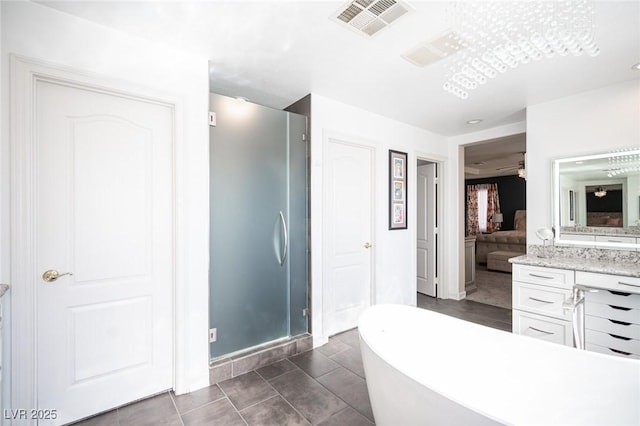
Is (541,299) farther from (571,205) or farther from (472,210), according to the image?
(472,210)

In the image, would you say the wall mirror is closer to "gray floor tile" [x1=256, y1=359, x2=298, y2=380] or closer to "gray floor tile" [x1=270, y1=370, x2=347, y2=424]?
"gray floor tile" [x1=270, y1=370, x2=347, y2=424]

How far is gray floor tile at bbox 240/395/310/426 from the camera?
1.80m

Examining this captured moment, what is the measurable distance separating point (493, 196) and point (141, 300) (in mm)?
9524

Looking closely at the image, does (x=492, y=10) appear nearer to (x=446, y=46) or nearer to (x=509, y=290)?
(x=446, y=46)

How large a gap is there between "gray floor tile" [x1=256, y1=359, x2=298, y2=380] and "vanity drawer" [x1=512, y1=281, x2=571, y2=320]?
220 cm

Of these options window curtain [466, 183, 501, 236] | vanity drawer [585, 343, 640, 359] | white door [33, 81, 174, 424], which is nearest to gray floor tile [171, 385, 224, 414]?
white door [33, 81, 174, 424]

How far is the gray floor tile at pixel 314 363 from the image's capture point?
2.41 meters

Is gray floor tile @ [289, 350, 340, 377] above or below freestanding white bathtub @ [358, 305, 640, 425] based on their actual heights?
below

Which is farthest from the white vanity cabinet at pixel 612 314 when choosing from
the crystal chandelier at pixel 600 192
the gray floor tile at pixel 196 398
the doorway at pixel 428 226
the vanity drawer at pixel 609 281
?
the gray floor tile at pixel 196 398

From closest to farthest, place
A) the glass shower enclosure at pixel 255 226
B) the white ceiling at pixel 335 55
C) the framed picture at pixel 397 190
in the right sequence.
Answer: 1. the white ceiling at pixel 335 55
2. the glass shower enclosure at pixel 255 226
3. the framed picture at pixel 397 190

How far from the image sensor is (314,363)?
2541 millimetres

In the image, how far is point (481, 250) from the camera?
712cm

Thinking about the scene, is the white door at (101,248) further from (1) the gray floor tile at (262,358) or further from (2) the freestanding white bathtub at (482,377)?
(2) the freestanding white bathtub at (482,377)

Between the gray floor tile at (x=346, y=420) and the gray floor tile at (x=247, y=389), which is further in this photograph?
the gray floor tile at (x=247, y=389)
